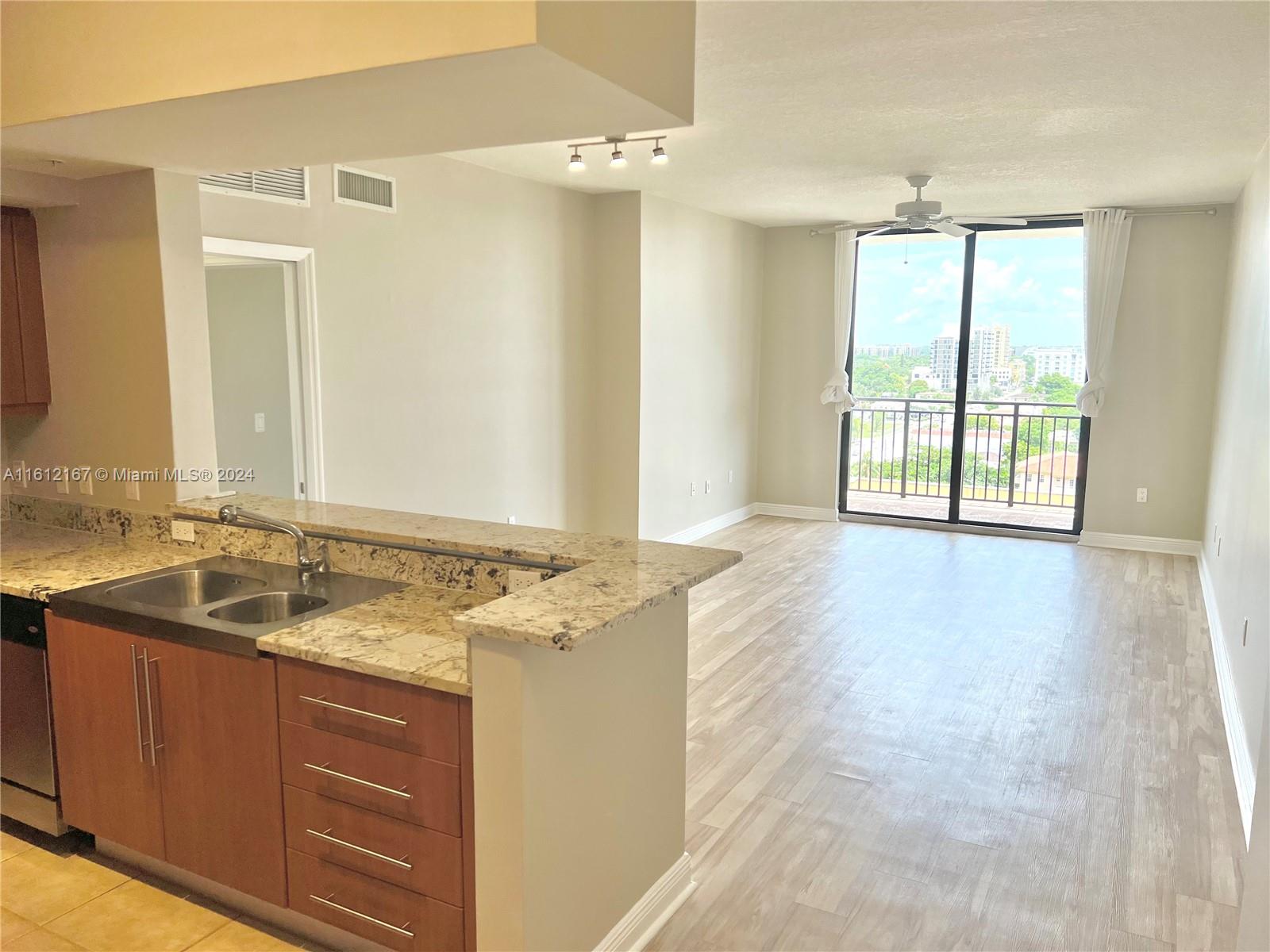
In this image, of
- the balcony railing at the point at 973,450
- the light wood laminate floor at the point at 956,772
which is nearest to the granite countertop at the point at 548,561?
the light wood laminate floor at the point at 956,772

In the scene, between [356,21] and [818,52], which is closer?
[356,21]

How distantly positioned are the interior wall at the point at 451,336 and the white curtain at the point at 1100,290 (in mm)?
4002

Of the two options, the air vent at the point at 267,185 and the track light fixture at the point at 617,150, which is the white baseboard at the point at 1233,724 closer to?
the track light fixture at the point at 617,150

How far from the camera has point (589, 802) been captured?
6.84 ft

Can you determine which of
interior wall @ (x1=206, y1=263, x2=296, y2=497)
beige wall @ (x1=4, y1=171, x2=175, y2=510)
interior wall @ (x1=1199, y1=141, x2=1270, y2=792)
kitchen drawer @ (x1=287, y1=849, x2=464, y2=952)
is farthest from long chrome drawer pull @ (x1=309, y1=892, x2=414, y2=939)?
interior wall @ (x1=206, y1=263, x2=296, y2=497)

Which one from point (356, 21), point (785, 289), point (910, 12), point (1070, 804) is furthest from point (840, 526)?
point (356, 21)

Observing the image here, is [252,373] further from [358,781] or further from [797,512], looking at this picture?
[797,512]

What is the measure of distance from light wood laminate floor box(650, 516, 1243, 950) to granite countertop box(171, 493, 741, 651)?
3.36 feet

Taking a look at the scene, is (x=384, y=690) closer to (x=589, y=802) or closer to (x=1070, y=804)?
(x=589, y=802)

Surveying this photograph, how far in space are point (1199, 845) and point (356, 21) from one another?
3.38 metres

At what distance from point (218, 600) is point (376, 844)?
1.16 meters

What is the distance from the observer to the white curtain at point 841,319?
791cm

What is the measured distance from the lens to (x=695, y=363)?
728 cm

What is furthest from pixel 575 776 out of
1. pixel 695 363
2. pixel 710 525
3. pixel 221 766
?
pixel 710 525
